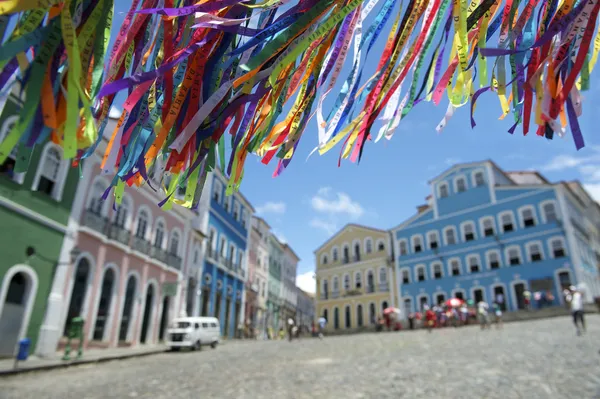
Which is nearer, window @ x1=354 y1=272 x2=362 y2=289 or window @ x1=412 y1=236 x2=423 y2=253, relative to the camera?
window @ x1=412 y1=236 x2=423 y2=253

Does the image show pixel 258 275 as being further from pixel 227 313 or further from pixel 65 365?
pixel 65 365

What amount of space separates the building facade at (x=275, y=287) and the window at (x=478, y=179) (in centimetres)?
2057

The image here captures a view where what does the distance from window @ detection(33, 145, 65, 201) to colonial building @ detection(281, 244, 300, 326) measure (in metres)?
34.4

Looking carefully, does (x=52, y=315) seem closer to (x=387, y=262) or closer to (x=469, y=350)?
(x=469, y=350)

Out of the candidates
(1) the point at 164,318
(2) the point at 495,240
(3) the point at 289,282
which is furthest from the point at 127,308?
(3) the point at 289,282

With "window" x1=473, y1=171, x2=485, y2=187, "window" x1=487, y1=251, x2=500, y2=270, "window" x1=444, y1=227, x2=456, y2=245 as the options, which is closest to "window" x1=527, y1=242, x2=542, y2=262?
"window" x1=487, y1=251, x2=500, y2=270

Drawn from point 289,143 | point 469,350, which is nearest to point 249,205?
point 469,350

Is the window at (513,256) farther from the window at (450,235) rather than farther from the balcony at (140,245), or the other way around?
the balcony at (140,245)

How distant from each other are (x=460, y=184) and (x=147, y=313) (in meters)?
27.6

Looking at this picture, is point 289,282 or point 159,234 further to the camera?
point 289,282

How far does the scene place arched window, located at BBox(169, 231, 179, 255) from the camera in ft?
71.3

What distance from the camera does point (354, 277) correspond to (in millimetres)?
42969

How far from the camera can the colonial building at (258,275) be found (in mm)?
35750

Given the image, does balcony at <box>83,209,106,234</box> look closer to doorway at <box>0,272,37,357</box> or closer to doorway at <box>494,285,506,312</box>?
doorway at <box>0,272,37,357</box>
